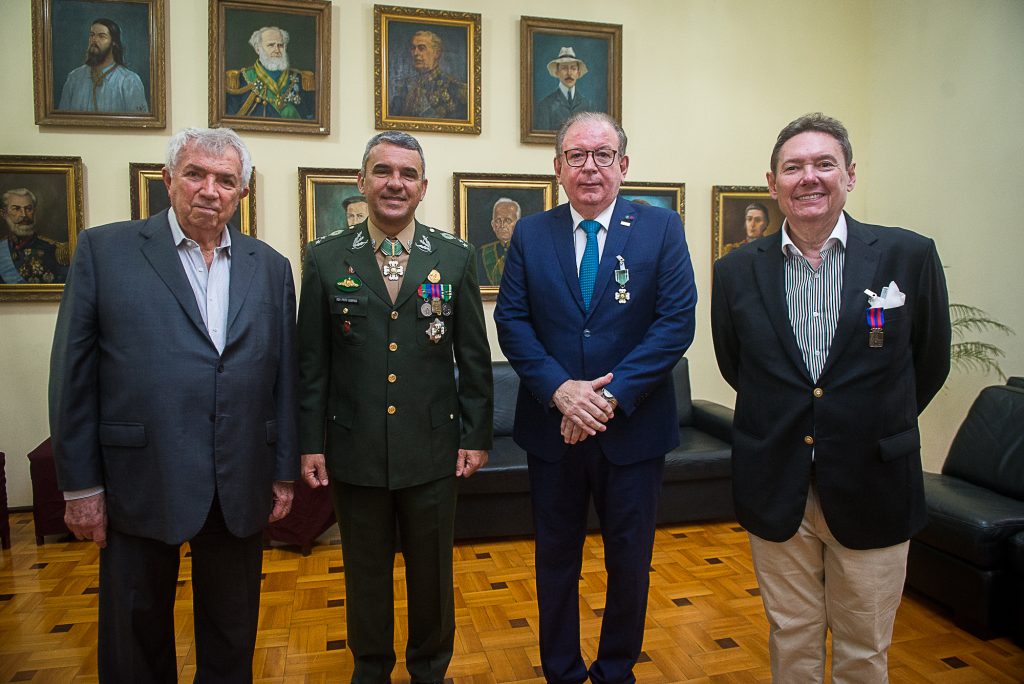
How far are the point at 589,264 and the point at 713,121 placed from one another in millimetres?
3412

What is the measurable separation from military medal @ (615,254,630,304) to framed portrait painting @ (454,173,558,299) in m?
2.58

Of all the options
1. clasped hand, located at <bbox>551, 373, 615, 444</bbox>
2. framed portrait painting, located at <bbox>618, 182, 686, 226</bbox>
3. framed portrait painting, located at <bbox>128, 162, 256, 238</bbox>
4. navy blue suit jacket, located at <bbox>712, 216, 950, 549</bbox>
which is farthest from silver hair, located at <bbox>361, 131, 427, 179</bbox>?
framed portrait painting, located at <bbox>618, 182, 686, 226</bbox>

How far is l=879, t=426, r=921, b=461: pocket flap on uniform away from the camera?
1792 millimetres

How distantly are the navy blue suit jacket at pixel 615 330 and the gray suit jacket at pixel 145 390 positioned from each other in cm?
85

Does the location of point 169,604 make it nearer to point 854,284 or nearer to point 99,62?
point 854,284

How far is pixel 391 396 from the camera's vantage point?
7.09 ft

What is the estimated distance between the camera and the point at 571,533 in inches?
87.7

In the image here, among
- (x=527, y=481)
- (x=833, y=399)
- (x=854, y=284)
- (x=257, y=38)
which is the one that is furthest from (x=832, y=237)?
(x=257, y=38)

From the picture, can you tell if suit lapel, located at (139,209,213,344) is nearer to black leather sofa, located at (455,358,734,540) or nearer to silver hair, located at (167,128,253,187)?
silver hair, located at (167,128,253,187)

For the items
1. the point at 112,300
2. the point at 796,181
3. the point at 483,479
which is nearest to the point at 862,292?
the point at 796,181

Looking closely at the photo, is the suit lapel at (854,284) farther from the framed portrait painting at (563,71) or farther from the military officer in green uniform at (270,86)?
the military officer in green uniform at (270,86)

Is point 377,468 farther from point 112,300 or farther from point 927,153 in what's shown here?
point 927,153

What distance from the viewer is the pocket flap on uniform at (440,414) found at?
2.21 m

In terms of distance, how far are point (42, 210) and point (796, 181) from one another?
434 cm
